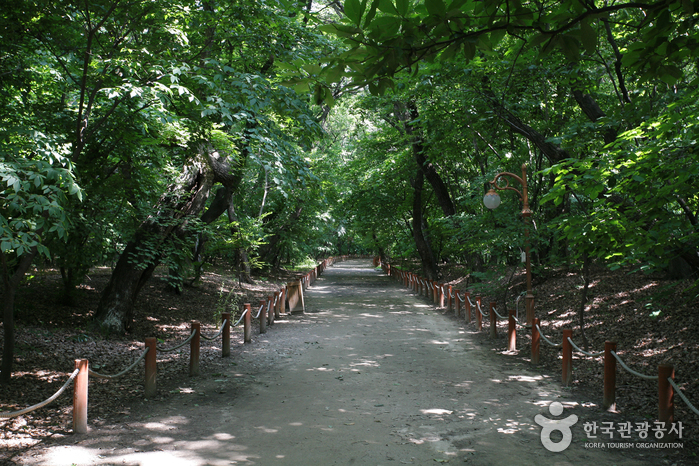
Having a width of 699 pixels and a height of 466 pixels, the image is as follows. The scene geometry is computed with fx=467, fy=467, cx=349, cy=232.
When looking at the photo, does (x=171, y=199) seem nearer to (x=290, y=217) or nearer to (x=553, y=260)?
(x=553, y=260)

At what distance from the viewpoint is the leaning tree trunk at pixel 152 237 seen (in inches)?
391

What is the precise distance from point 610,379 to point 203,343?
8.05 m

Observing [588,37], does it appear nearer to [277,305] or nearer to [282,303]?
[277,305]

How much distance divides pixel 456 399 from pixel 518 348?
4268 mm

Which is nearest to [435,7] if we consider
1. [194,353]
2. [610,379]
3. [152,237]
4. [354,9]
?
[354,9]

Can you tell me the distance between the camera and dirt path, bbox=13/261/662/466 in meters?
4.65

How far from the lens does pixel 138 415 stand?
5836 mm

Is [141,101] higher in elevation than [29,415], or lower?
higher

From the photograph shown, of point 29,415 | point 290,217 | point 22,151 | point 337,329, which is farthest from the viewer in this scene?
point 290,217

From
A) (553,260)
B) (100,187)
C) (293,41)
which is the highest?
(293,41)

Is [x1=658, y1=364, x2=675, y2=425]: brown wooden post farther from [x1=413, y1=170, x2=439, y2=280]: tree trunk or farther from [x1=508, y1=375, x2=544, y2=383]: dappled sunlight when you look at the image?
[x1=413, y1=170, x2=439, y2=280]: tree trunk

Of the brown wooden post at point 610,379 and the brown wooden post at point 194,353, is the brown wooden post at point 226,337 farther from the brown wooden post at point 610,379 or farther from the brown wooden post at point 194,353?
the brown wooden post at point 610,379

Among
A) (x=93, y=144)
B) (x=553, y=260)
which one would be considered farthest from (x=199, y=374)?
(x=553, y=260)

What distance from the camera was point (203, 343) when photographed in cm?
1052
